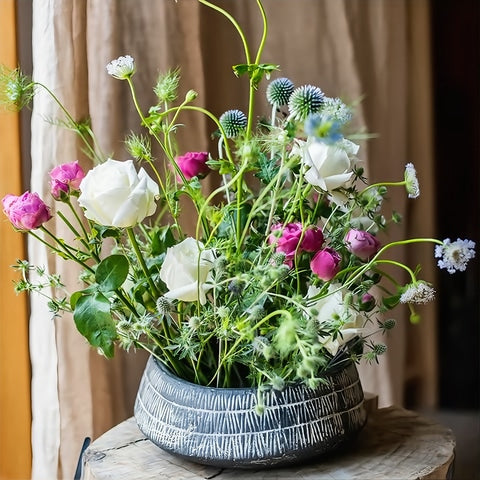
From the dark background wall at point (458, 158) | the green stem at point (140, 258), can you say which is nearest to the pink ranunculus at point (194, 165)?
the green stem at point (140, 258)

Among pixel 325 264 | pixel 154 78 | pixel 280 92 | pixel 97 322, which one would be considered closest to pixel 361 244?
pixel 325 264

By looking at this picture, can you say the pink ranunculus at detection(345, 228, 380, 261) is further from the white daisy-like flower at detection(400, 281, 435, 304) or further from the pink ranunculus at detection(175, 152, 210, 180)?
the pink ranunculus at detection(175, 152, 210, 180)

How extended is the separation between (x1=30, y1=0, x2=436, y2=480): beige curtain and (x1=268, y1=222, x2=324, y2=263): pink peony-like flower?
0.48 meters

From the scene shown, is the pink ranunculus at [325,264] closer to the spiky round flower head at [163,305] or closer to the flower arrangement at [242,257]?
the flower arrangement at [242,257]

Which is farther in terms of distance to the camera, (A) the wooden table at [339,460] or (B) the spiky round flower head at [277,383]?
(A) the wooden table at [339,460]

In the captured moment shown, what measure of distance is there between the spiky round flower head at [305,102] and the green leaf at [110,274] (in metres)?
0.26

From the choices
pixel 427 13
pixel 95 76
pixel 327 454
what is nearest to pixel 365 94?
pixel 427 13

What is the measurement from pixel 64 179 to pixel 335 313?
35 cm

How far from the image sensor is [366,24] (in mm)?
1675

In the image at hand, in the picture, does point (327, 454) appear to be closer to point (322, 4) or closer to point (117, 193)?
point (117, 193)

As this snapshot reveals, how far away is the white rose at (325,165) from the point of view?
0.80 meters

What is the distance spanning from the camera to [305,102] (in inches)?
32.0

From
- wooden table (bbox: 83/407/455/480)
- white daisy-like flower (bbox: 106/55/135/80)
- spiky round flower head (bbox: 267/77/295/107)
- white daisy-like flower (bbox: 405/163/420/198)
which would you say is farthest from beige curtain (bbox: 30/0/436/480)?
white daisy-like flower (bbox: 405/163/420/198)

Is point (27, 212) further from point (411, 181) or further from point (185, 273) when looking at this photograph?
point (411, 181)
